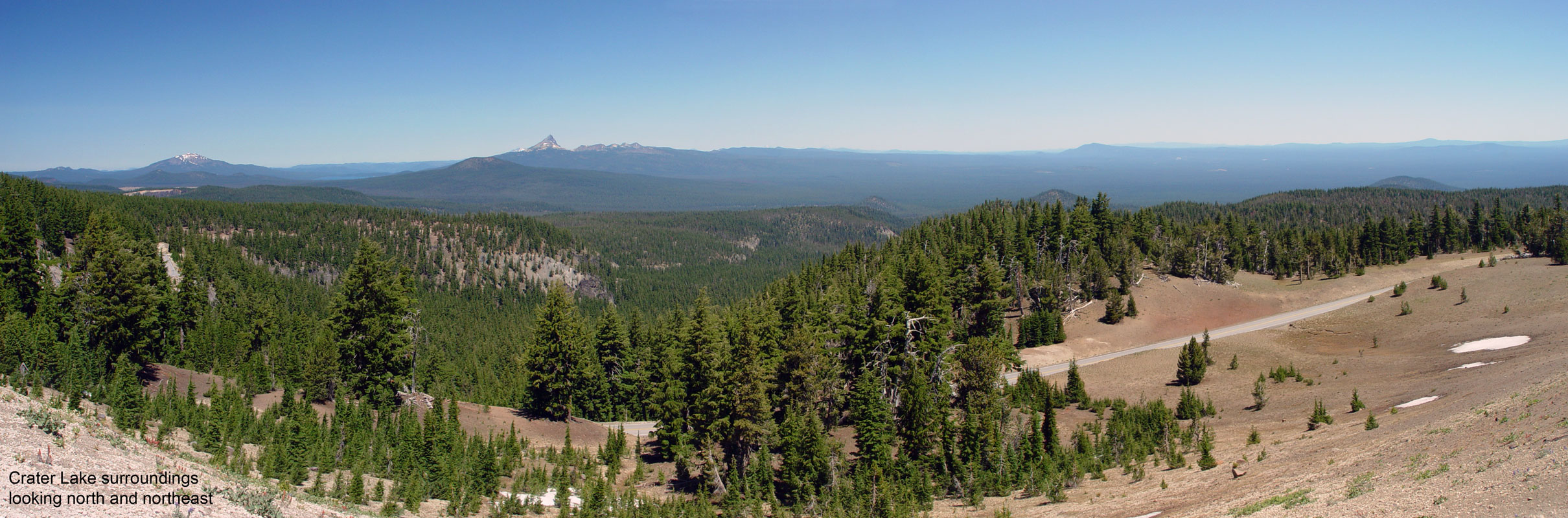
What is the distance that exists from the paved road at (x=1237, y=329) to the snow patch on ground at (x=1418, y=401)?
2503 cm

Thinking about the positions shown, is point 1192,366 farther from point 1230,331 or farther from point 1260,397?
point 1230,331

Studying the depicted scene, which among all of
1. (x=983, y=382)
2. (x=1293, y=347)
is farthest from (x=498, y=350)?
(x=1293, y=347)

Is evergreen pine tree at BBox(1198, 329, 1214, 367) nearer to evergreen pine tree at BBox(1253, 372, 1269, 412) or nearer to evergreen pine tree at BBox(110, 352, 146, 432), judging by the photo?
evergreen pine tree at BBox(1253, 372, 1269, 412)

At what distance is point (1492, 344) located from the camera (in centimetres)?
4366

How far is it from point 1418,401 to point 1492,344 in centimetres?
1994

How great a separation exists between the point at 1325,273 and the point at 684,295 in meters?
114

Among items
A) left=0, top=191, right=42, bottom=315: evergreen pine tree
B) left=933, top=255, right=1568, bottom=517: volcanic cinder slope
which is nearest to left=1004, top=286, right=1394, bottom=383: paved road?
left=933, top=255, right=1568, bottom=517: volcanic cinder slope

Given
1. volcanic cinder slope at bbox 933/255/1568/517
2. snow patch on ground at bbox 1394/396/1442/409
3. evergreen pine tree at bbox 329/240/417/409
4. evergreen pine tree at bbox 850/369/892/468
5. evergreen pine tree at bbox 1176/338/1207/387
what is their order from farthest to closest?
evergreen pine tree at bbox 1176/338/1207/387 < evergreen pine tree at bbox 329/240/417/409 < evergreen pine tree at bbox 850/369/892/468 < snow patch on ground at bbox 1394/396/1442/409 < volcanic cinder slope at bbox 933/255/1568/517

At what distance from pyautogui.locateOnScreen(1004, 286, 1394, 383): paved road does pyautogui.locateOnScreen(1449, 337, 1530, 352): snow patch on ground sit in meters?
16.8

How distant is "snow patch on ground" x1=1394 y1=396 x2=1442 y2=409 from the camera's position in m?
30.5

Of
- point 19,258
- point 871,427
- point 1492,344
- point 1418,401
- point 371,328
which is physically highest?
point 19,258

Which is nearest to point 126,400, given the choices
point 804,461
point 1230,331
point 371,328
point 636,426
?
point 371,328

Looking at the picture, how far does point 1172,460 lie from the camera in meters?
27.6

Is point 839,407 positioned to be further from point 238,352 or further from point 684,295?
point 684,295
